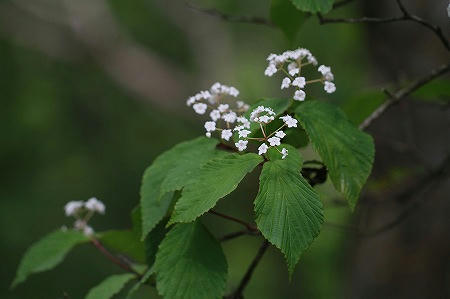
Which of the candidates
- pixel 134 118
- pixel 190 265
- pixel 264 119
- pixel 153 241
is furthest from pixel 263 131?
pixel 134 118

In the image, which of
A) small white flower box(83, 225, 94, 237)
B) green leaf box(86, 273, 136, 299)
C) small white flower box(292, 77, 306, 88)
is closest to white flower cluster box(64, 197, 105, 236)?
small white flower box(83, 225, 94, 237)

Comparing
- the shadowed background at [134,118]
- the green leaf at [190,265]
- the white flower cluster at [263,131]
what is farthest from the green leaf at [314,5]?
the shadowed background at [134,118]

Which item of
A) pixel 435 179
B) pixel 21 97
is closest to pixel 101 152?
pixel 21 97

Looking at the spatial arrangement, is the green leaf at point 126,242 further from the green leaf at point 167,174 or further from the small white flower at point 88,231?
the green leaf at point 167,174

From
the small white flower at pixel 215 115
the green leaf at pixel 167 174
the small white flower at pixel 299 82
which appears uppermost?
the small white flower at pixel 299 82

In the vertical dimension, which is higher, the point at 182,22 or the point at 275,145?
the point at 182,22

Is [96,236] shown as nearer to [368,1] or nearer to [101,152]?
[368,1]
